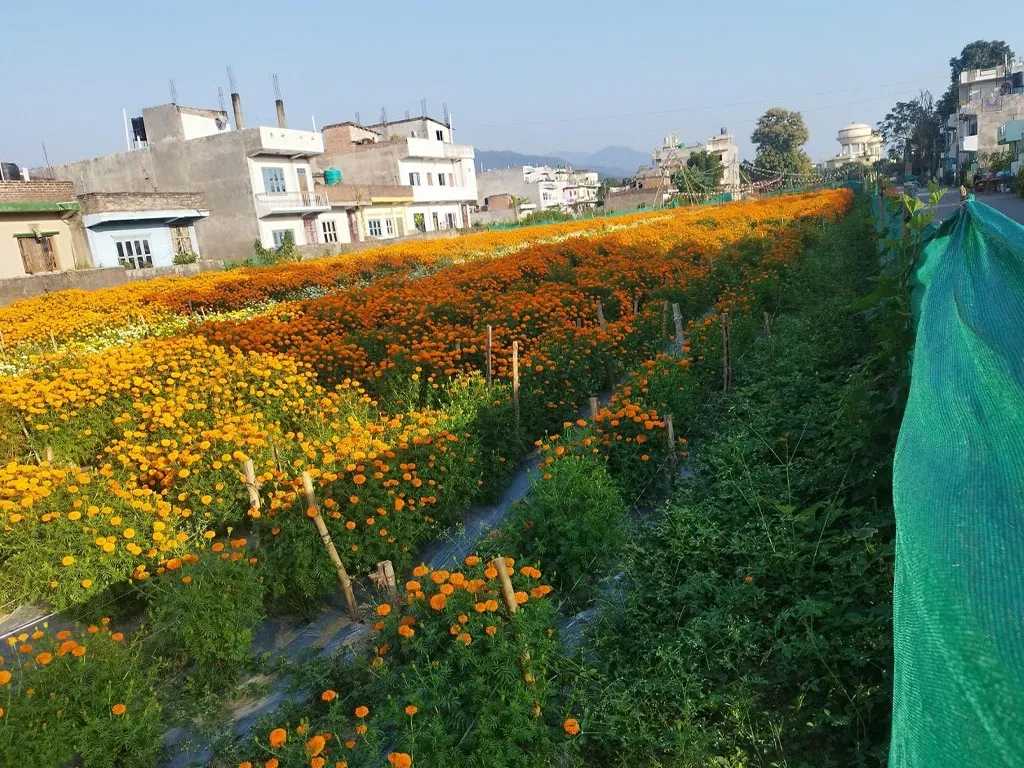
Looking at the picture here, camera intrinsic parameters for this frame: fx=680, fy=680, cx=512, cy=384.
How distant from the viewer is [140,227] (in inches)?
1068

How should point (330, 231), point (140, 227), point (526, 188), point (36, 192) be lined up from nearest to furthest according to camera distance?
point (36, 192) < point (140, 227) < point (330, 231) < point (526, 188)

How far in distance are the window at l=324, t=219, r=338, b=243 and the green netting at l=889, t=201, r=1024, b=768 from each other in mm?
37628

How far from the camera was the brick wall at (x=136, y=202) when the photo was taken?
25.0 metres

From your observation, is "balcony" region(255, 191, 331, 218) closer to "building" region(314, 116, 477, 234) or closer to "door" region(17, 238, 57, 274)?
"building" region(314, 116, 477, 234)

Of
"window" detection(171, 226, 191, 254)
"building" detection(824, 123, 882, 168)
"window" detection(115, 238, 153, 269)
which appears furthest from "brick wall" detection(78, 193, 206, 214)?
"building" detection(824, 123, 882, 168)

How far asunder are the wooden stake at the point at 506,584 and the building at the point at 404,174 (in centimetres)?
4000

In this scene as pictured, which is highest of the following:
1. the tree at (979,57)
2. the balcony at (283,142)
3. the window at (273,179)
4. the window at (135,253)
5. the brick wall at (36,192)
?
the tree at (979,57)

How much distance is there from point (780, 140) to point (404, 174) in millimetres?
69338

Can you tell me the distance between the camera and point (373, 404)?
7.75 meters

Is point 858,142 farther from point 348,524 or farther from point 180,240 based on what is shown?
point 348,524

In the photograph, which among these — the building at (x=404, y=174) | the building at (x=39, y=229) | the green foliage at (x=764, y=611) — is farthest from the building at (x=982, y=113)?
the green foliage at (x=764, y=611)

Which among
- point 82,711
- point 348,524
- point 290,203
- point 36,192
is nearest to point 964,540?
point 82,711

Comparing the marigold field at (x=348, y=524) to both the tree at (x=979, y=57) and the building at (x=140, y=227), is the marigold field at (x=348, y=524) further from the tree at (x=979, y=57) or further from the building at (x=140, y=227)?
the tree at (x=979, y=57)

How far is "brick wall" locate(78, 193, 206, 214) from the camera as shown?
81.9 feet
